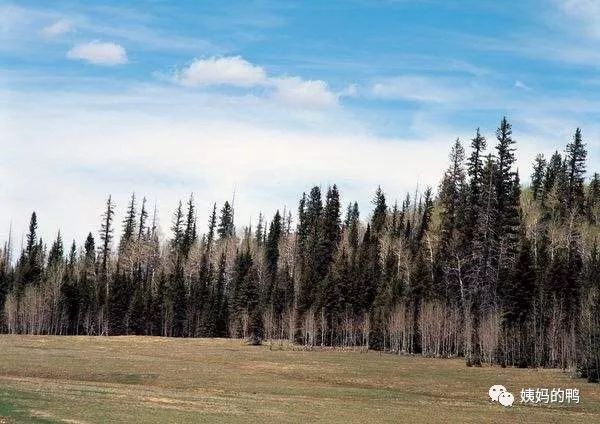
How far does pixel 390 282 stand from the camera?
12688 cm

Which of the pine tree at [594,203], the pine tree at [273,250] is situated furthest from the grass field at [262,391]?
the pine tree at [273,250]

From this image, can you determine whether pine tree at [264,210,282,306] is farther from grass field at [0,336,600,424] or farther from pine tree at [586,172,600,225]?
grass field at [0,336,600,424]

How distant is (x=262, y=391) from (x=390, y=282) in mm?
75994

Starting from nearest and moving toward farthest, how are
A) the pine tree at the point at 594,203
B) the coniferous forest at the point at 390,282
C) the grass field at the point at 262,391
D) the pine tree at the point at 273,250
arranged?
the grass field at the point at 262,391 < the coniferous forest at the point at 390,282 < the pine tree at the point at 594,203 < the pine tree at the point at 273,250

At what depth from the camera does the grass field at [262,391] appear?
38.1m

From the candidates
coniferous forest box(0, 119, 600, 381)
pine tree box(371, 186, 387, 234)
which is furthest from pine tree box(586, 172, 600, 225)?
pine tree box(371, 186, 387, 234)

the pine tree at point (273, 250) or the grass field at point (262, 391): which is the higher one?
the pine tree at point (273, 250)

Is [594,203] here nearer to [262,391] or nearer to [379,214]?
[379,214]

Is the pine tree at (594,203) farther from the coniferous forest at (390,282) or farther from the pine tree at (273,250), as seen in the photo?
the pine tree at (273,250)

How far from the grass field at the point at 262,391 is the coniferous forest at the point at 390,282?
42.5 ft

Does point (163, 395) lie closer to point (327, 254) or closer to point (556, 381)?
point (556, 381)

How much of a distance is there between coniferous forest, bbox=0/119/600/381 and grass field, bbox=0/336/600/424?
13.0m

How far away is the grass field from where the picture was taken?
125ft

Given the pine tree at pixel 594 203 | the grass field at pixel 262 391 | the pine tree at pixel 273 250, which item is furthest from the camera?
the pine tree at pixel 273 250
